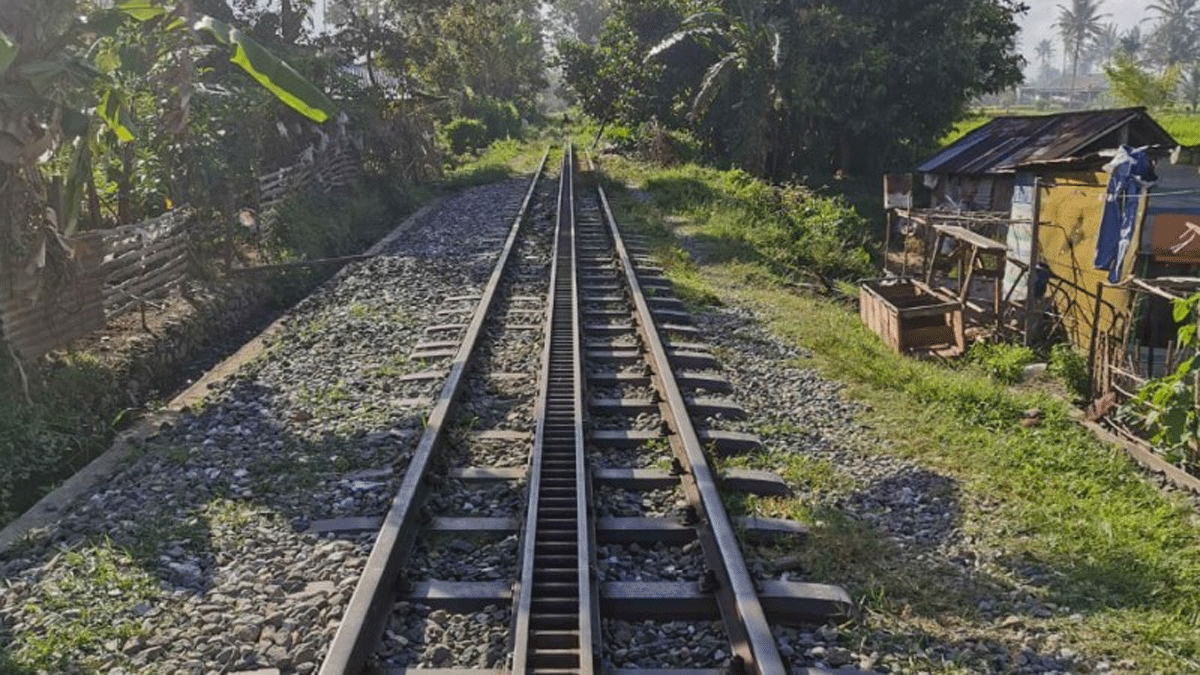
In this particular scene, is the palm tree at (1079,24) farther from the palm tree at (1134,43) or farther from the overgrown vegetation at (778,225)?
the overgrown vegetation at (778,225)

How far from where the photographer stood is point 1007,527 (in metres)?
5.71

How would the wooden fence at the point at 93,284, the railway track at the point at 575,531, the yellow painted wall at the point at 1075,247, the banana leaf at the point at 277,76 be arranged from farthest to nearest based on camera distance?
the yellow painted wall at the point at 1075,247, the wooden fence at the point at 93,284, the banana leaf at the point at 277,76, the railway track at the point at 575,531

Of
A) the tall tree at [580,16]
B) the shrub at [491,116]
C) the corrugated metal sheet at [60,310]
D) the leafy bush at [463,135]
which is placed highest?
the tall tree at [580,16]

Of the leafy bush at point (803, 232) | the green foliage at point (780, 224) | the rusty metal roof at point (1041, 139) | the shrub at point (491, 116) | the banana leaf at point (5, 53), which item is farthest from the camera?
the shrub at point (491, 116)

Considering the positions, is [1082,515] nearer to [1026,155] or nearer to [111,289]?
[111,289]

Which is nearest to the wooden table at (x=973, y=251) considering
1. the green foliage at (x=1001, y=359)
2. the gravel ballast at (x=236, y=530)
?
the green foliage at (x=1001, y=359)

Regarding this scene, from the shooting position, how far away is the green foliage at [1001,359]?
10.0 m

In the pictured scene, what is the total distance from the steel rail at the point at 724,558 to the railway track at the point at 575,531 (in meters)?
0.01

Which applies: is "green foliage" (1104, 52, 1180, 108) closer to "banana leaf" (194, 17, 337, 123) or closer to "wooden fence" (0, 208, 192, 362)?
"wooden fence" (0, 208, 192, 362)

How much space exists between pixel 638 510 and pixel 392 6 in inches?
975

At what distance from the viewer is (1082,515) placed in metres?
5.97

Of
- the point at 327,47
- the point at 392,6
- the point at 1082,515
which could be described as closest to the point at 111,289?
the point at 1082,515

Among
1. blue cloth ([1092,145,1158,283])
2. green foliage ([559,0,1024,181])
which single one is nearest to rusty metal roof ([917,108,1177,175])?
green foliage ([559,0,1024,181])

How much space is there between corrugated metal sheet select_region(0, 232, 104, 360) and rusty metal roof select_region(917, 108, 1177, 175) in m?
14.2
